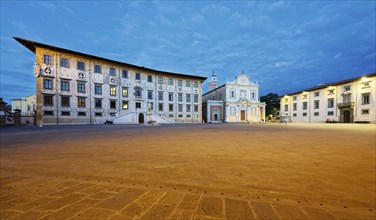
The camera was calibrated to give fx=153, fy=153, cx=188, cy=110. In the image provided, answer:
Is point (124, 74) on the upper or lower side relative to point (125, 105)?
upper

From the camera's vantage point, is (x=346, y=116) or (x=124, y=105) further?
(x=346, y=116)

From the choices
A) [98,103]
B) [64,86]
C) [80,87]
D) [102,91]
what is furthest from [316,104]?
[64,86]

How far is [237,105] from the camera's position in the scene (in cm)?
4262

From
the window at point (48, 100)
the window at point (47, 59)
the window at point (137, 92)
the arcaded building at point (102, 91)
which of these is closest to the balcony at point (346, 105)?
the arcaded building at point (102, 91)

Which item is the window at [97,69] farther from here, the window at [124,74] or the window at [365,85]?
the window at [365,85]

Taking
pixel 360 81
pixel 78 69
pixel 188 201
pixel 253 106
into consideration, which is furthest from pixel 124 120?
pixel 360 81

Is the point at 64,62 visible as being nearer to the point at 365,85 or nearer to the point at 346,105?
the point at 346,105

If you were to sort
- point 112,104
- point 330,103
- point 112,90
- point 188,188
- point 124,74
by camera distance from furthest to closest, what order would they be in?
point 330,103
point 124,74
point 112,90
point 112,104
point 188,188

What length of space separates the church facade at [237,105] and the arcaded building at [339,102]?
34.6ft

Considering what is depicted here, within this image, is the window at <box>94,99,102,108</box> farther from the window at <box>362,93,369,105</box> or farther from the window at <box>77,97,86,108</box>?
the window at <box>362,93,369,105</box>

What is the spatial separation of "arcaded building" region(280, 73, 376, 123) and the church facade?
34.6 feet

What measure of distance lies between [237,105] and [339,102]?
21399mm

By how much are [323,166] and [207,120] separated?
1516 inches

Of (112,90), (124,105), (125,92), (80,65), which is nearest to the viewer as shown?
(80,65)
